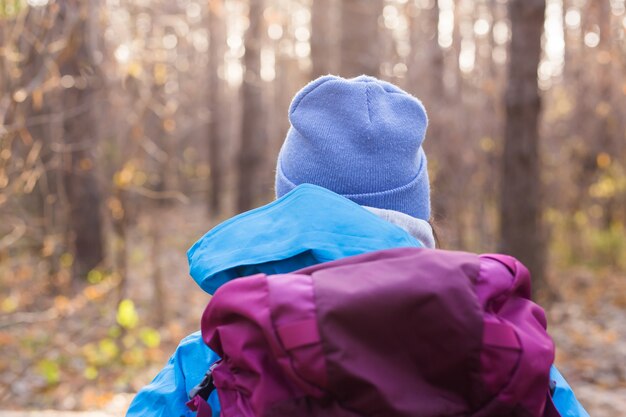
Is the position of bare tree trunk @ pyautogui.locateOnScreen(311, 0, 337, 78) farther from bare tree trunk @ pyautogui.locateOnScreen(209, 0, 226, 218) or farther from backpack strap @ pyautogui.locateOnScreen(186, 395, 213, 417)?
bare tree trunk @ pyautogui.locateOnScreen(209, 0, 226, 218)

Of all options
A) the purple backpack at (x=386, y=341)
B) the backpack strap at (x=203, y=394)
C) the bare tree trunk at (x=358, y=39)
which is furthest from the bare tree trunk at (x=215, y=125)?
the purple backpack at (x=386, y=341)

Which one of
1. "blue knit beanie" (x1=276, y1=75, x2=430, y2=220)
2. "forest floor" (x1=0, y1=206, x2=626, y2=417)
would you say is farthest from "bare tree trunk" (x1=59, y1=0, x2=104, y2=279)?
"blue knit beanie" (x1=276, y1=75, x2=430, y2=220)

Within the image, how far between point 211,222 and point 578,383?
12864 mm

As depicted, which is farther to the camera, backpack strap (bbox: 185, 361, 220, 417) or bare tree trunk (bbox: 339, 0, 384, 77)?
bare tree trunk (bbox: 339, 0, 384, 77)

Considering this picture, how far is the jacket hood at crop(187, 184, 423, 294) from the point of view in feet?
4.67

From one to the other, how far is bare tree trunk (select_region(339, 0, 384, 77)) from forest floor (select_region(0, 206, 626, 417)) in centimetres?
272

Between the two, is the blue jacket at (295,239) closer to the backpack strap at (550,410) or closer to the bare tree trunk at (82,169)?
the backpack strap at (550,410)

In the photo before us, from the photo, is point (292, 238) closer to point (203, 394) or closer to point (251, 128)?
point (203, 394)

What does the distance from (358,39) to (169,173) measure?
2756 millimetres

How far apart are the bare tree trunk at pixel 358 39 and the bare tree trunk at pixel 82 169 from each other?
8.52ft

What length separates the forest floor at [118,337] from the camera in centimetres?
572

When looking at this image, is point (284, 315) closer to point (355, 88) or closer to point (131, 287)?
point (355, 88)

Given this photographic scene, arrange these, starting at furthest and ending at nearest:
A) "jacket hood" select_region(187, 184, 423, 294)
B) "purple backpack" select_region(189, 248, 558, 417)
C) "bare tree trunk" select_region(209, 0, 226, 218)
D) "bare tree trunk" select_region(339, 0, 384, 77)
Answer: "bare tree trunk" select_region(209, 0, 226, 218)
"bare tree trunk" select_region(339, 0, 384, 77)
"jacket hood" select_region(187, 184, 423, 294)
"purple backpack" select_region(189, 248, 558, 417)

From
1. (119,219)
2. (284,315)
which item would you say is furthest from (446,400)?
(119,219)
